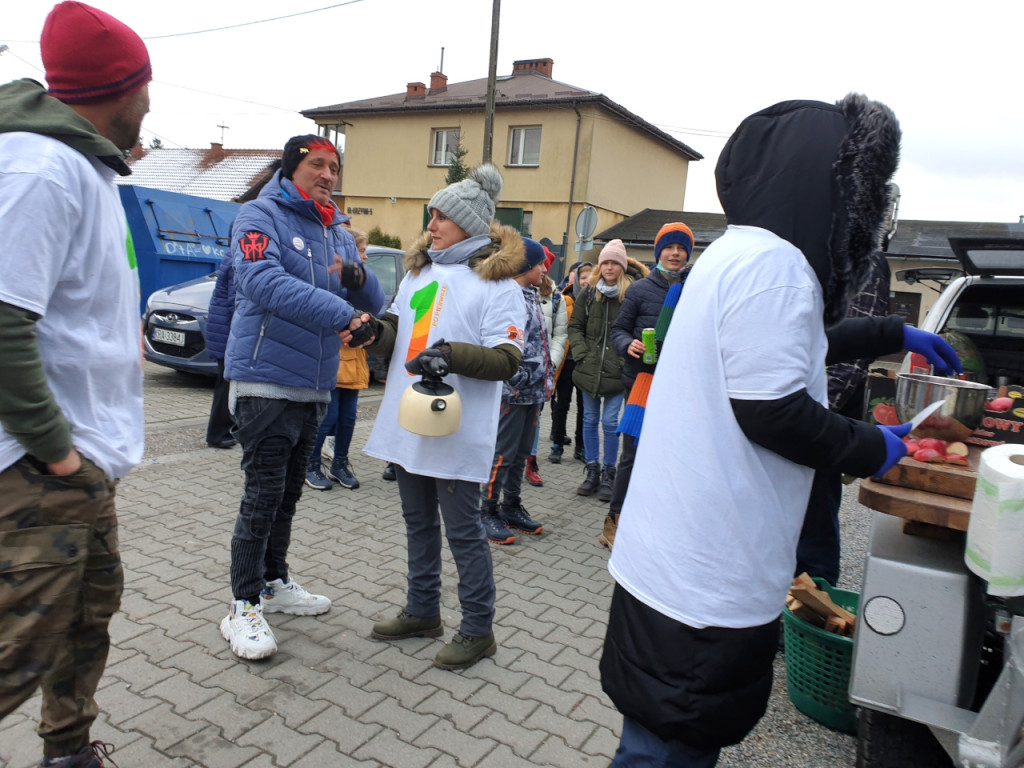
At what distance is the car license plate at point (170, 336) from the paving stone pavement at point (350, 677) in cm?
400

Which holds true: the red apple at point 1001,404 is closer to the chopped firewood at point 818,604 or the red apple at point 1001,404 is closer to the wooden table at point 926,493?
the wooden table at point 926,493

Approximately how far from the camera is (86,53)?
1.79 meters

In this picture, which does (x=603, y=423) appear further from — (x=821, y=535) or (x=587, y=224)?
(x=587, y=224)

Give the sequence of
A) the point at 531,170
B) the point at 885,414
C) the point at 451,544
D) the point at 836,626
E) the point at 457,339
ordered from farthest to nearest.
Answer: the point at 531,170
the point at 451,544
the point at 457,339
the point at 836,626
the point at 885,414

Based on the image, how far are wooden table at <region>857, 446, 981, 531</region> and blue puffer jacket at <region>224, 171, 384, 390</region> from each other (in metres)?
1.92

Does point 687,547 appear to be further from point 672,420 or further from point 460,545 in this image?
point 460,545

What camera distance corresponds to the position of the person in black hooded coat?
1531mm

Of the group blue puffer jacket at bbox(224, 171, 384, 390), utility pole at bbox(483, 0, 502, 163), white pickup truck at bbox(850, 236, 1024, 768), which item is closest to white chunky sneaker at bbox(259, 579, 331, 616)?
blue puffer jacket at bbox(224, 171, 384, 390)

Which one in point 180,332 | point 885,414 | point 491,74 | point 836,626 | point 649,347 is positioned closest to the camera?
point 885,414

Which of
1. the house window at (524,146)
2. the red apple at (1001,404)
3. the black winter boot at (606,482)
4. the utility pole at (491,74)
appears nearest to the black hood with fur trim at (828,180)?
the red apple at (1001,404)

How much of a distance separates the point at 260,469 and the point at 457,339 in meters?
0.95

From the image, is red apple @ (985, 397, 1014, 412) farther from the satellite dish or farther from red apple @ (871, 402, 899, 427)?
the satellite dish

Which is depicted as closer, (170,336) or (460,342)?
Result: (460,342)

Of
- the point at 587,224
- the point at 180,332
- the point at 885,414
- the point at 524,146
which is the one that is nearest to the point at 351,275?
the point at 885,414
